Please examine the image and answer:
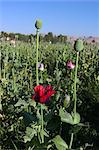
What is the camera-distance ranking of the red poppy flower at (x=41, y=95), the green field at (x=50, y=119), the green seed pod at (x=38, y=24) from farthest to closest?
1. the green seed pod at (x=38, y=24)
2. the green field at (x=50, y=119)
3. the red poppy flower at (x=41, y=95)

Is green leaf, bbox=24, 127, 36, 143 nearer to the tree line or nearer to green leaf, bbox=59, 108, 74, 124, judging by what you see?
green leaf, bbox=59, 108, 74, 124

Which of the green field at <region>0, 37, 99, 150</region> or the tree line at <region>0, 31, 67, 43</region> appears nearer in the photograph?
the green field at <region>0, 37, 99, 150</region>

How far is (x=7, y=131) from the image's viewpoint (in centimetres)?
313

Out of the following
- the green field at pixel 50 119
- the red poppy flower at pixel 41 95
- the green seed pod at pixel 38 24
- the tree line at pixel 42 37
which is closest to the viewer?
the red poppy flower at pixel 41 95

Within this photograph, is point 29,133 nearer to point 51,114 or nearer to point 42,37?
point 51,114

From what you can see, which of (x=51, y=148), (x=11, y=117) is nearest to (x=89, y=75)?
(x=11, y=117)

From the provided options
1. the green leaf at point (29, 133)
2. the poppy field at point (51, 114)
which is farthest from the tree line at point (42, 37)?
the green leaf at point (29, 133)

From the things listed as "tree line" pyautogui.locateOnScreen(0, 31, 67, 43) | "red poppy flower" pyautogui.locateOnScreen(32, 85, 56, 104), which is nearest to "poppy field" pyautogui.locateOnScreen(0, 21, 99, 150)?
"red poppy flower" pyautogui.locateOnScreen(32, 85, 56, 104)

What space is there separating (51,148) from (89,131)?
2.02 feet

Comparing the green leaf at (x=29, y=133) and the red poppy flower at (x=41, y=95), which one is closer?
the red poppy flower at (x=41, y=95)

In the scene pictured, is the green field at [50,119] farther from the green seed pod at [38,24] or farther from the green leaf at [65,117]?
the green seed pod at [38,24]

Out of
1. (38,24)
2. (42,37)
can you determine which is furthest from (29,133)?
(42,37)

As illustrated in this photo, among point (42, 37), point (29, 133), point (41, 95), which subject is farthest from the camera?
point (42, 37)

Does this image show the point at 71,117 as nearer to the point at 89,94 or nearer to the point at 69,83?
the point at 89,94
